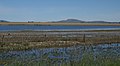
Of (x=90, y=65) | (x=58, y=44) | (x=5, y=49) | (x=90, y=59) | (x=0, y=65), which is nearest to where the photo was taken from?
(x=90, y=65)

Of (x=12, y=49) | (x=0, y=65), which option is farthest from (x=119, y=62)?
(x=12, y=49)

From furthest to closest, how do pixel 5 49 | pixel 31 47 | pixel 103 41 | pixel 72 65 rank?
pixel 103 41 → pixel 31 47 → pixel 5 49 → pixel 72 65

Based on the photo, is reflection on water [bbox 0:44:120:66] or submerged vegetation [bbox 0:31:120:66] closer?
submerged vegetation [bbox 0:31:120:66]

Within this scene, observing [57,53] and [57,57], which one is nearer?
[57,57]

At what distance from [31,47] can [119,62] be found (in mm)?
21593

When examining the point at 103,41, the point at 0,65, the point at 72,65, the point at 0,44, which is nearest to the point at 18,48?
the point at 0,44

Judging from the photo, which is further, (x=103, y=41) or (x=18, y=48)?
(x=103, y=41)

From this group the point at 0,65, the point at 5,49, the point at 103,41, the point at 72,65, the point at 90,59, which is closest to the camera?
the point at 72,65

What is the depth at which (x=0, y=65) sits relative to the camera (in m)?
22.7

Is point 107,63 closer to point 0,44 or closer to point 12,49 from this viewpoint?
point 12,49

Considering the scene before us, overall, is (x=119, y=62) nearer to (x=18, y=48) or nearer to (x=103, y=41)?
(x=18, y=48)

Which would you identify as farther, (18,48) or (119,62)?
(18,48)

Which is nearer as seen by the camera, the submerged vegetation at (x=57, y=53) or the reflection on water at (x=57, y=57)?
the submerged vegetation at (x=57, y=53)

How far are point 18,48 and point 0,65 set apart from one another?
1297cm
